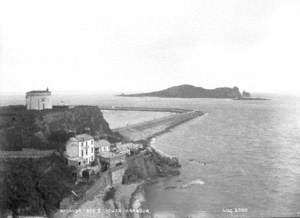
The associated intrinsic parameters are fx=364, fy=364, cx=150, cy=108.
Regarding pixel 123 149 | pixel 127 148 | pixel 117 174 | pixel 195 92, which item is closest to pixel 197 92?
pixel 195 92

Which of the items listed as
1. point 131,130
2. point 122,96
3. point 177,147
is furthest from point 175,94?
point 122,96

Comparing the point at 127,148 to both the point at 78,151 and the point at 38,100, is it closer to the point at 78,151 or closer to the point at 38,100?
the point at 78,151

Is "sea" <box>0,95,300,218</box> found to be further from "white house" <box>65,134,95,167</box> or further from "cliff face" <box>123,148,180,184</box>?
"white house" <box>65,134,95,167</box>

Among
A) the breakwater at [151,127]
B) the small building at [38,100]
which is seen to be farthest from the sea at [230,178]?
the breakwater at [151,127]

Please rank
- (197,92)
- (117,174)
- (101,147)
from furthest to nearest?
1. (197,92)
2. (101,147)
3. (117,174)

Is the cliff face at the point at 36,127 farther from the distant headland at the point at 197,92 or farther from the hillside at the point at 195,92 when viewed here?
the distant headland at the point at 197,92

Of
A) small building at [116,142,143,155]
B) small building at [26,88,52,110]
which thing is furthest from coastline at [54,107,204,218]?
small building at [26,88,52,110]
